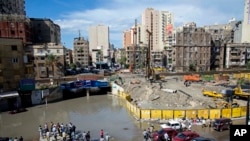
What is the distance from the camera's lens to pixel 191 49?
10850 centimetres

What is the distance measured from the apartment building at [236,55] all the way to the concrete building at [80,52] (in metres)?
76.7

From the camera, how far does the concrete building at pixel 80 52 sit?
140 m

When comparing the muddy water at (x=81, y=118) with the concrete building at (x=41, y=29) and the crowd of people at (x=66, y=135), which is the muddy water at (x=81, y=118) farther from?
the concrete building at (x=41, y=29)

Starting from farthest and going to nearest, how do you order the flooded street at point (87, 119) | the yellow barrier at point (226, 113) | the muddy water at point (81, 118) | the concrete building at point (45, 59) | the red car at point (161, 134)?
the concrete building at point (45, 59)
the yellow barrier at point (226, 113)
the muddy water at point (81, 118)
the flooded street at point (87, 119)
the red car at point (161, 134)

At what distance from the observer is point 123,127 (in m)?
33.7

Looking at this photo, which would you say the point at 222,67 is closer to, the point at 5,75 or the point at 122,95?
the point at 122,95

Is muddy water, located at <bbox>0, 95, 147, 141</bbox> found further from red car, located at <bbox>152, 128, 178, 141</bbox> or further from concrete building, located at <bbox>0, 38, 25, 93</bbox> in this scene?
concrete building, located at <bbox>0, 38, 25, 93</bbox>

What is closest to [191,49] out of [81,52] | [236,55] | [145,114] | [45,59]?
[236,55]

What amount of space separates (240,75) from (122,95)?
160ft

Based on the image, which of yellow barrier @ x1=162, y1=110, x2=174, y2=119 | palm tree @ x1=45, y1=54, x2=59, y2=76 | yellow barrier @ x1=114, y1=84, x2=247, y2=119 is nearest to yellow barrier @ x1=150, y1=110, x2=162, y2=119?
yellow barrier @ x1=114, y1=84, x2=247, y2=119

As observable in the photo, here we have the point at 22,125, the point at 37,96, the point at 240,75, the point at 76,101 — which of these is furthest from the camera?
the point at 240,75

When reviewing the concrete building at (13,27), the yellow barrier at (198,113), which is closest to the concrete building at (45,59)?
the concrete building at (13,27)

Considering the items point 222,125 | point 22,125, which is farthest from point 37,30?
point 222,125

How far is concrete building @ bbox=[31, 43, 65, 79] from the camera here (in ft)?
281
